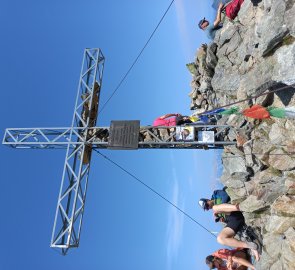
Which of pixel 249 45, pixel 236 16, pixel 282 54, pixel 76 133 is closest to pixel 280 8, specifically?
pixel 282 54

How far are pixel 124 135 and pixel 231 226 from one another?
19.7 feet

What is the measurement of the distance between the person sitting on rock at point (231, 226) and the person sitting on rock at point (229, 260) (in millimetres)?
430

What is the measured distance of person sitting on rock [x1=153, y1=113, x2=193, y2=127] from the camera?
15.8m

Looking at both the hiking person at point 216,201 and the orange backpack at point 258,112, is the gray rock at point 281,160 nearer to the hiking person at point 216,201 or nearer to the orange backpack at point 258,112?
the orange backpack at point 258,112

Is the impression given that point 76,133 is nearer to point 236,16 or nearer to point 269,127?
point 269,127

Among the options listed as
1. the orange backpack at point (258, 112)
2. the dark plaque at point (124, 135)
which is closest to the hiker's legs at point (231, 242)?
the orange backpack at point (258, 112)

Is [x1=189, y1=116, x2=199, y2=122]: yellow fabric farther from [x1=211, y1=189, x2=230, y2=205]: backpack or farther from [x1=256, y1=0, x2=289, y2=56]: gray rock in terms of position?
[x1=256, y1=0, x2=289, y2=56]: gray rock

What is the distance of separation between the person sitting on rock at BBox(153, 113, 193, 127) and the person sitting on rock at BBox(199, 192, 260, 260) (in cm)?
411

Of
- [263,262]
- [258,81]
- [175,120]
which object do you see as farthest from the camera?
[175,120]

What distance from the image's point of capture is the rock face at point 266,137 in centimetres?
1066

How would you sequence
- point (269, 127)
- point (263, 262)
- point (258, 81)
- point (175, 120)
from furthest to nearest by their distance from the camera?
point (175, 120)
point (269, 127)
point (258, 81)
point (263, 262)

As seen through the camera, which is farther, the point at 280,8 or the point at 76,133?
the point at 76,133

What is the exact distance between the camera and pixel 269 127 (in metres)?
12.8

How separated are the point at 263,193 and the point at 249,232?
76.8 inches
